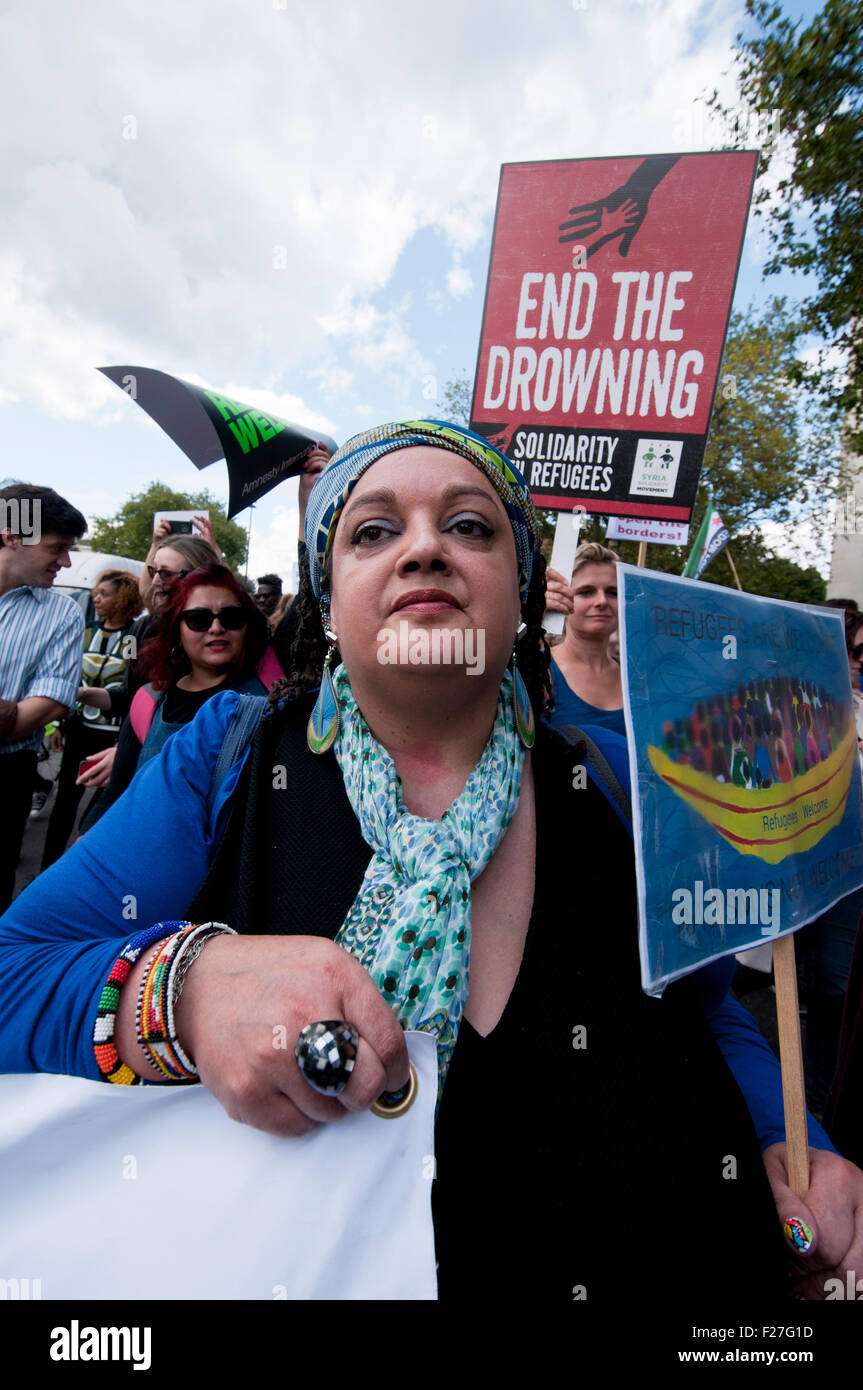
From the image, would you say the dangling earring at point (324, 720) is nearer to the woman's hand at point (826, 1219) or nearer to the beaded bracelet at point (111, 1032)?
the beaded bracelet at point (111, 1032)

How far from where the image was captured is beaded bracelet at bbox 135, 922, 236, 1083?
86cm

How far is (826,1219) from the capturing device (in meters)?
1.12

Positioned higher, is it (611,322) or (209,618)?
(611,322)

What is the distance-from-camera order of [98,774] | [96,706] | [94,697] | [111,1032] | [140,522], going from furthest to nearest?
[140,522] → [96,706] → [94,697] → [98,774] → [111,1032]

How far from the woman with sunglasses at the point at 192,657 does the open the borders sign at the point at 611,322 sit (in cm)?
136

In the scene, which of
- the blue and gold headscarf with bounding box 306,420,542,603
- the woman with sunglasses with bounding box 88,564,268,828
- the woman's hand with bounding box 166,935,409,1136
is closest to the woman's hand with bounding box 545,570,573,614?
the woman with sunglasses with bounding box 88,564,268,828

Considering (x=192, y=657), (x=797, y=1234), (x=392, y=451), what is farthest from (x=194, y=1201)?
(x=192, y=657)

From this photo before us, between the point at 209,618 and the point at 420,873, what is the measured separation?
7.25 ft

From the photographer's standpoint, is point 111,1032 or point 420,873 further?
point 420,873

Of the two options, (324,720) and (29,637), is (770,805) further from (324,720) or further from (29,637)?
(29,637)

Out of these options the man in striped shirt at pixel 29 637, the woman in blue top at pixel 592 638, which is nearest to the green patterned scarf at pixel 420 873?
the woman in blue top at pixel 592 638

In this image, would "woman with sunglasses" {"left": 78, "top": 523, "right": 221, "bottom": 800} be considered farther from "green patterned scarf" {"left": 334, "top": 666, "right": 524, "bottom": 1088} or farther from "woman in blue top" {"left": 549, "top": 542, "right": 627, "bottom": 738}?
"green patterned scarf" {"left": 334, "top": 666, "right": 524, "bottom": 1088}

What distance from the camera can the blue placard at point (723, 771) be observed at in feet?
3.66

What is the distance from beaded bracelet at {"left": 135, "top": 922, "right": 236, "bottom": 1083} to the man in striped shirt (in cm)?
284
